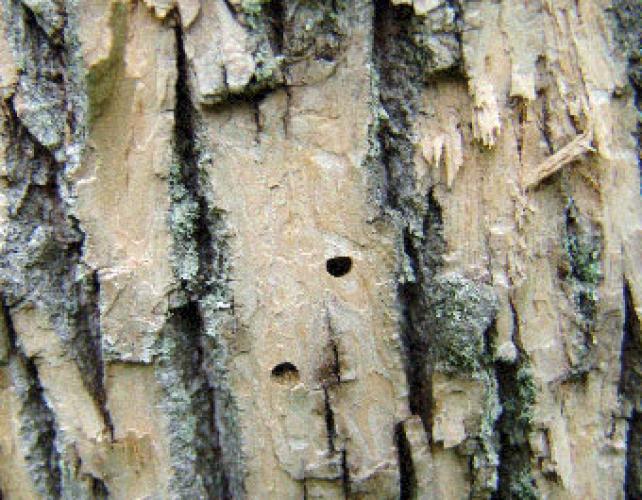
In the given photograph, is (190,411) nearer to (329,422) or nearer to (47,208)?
(329,422)

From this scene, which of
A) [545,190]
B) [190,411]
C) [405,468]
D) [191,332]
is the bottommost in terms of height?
[405,468]

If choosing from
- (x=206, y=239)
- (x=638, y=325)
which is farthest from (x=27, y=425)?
(x=638, y=325)

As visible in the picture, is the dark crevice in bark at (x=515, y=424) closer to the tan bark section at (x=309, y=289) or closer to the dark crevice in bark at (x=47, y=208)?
the tan bark section at (x=309, y=289)

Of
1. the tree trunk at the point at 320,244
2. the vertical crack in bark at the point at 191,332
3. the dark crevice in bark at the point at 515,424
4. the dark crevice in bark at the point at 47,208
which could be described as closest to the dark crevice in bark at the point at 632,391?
the tree trunk at the point at 320,244

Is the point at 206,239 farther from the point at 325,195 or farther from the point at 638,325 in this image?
the point at 638,325

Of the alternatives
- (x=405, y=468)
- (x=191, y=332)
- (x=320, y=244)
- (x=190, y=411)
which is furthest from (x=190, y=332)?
(x=405, y=468)
